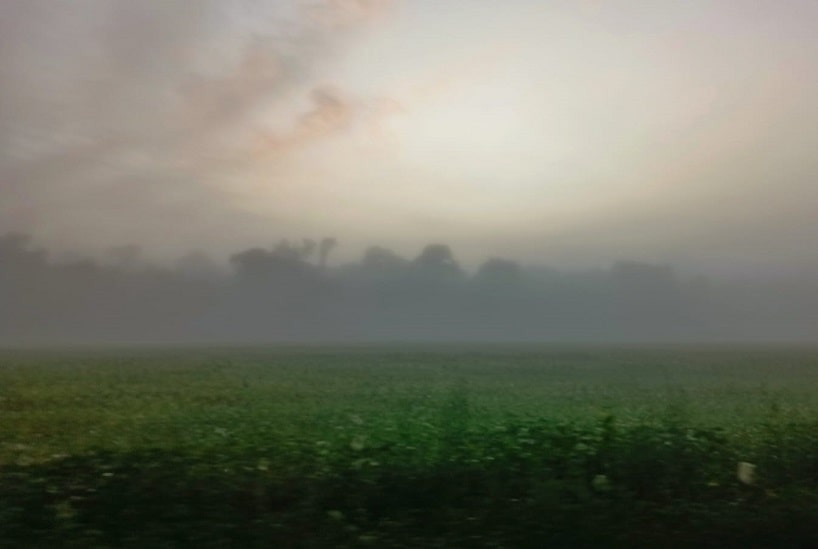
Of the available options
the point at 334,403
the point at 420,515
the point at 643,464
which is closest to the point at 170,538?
the point at 420,515

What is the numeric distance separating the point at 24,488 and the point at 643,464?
537 centimetres

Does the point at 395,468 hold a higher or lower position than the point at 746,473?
higher

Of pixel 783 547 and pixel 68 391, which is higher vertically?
pixel 68 391

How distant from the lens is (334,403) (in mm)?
11445

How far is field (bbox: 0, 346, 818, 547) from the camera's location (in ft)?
21.5

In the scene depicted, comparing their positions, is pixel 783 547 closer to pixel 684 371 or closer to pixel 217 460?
pixel 217 460

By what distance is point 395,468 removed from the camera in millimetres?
7805

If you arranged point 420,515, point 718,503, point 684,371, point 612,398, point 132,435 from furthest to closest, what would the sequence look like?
1. point 684,371
2. point 612,398
3. point 132,435
4. point 718,503
5. point 420,515

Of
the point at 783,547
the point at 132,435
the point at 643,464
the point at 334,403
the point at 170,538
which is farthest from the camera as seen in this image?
the point at 334,403

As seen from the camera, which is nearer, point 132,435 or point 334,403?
point 132,435

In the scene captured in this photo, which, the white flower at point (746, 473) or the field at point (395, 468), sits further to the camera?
the white flower at point (746, 473)

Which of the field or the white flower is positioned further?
the white flower

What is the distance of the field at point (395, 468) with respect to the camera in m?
6.56

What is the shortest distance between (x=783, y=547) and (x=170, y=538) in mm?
4555
